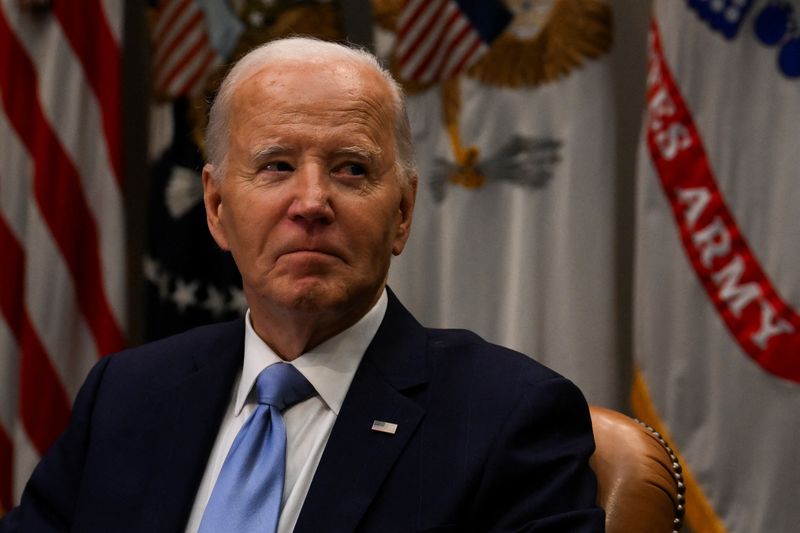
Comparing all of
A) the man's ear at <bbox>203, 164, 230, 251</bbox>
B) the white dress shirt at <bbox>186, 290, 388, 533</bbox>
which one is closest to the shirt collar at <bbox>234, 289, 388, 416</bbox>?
the white dress shirt at <bbox>186, 290, 388, 533</bbox>

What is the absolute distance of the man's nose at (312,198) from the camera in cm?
178

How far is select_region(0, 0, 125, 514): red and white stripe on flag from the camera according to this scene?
154 inches

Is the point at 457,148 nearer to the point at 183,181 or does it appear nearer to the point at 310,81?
the point at 183,181

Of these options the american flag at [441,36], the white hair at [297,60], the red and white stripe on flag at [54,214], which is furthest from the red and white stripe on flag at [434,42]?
the white hair at [297,60]

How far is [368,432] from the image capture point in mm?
1775

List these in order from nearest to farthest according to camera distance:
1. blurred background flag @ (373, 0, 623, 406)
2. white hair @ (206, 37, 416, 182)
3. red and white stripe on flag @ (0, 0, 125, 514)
→ white hair @ (206, 37, 416, 182) → blurred background flag @ (373, 0, 623, 406) → red and white stripe on flag @ (0, 0, 125, 514)

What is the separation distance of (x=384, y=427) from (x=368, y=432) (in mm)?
27

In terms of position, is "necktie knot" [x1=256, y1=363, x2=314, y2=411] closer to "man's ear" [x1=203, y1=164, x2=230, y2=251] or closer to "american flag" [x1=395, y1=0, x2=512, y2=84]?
"man's ear" [x1=203, y1=164, x2=230, y2=251]

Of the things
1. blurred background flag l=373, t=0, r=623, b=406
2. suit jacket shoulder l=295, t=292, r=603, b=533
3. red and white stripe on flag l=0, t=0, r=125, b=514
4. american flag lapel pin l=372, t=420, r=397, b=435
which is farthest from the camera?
red and white stripe on flag l=0, t=0, r=125, b=514

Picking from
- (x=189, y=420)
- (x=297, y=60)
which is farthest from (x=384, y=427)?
(x=297, y=60)

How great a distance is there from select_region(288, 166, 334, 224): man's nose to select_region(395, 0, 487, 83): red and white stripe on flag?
195cm

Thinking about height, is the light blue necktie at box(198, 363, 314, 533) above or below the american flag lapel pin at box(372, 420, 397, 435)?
below

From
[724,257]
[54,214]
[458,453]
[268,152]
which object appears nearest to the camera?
[458,453]

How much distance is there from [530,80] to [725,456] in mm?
1328
